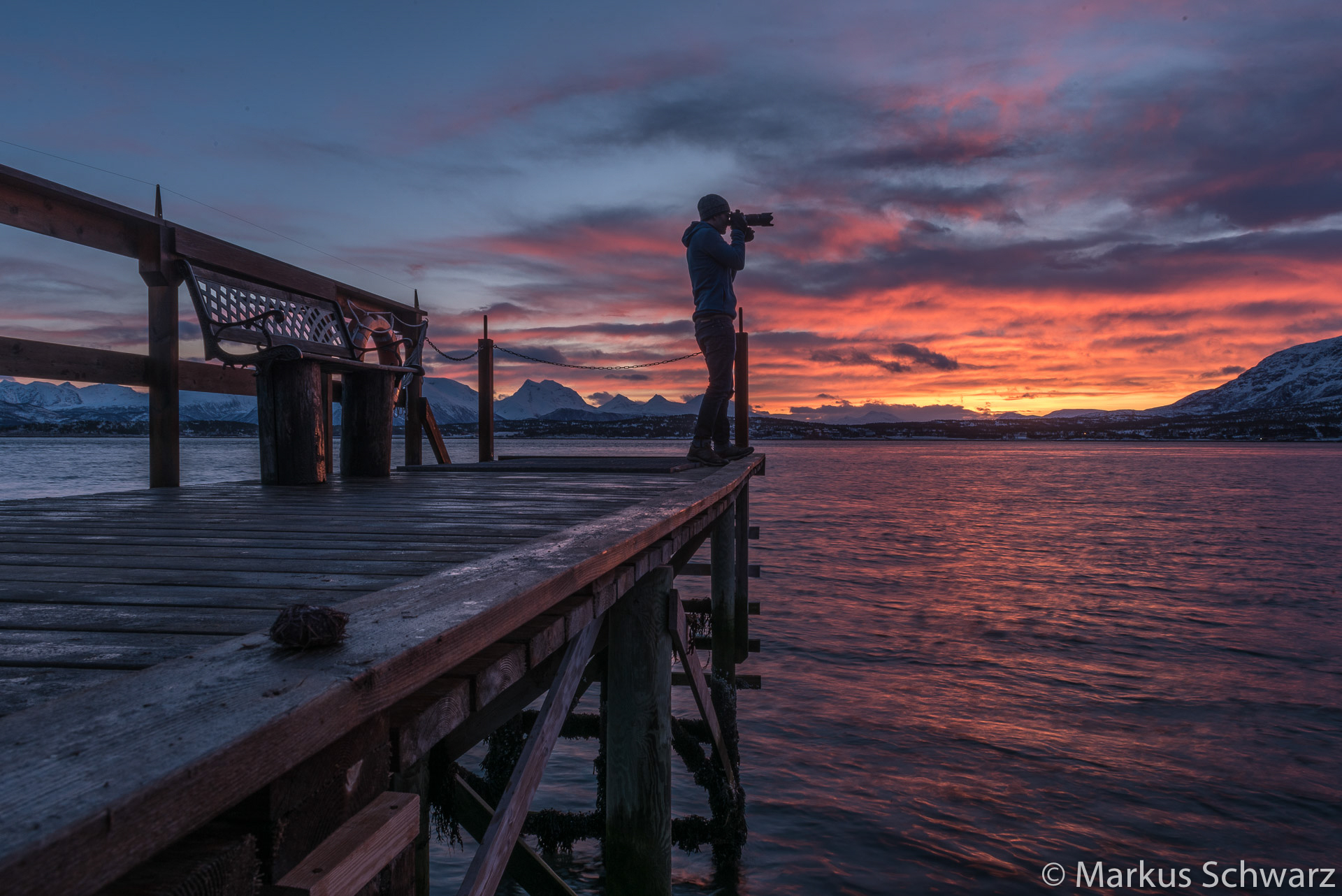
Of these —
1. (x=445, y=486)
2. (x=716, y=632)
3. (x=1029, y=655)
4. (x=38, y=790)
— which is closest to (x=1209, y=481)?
(x=1029, y=655)

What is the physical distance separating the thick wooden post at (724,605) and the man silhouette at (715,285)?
1479 mm

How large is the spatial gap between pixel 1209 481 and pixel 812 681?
2035 inches

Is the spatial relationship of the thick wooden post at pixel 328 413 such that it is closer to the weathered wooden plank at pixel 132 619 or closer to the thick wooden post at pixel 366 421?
the thick wooden post at pixel 366 421

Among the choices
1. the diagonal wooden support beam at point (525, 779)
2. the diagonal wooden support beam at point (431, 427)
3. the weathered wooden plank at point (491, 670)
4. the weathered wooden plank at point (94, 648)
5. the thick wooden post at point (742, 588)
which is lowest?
the thick wooden post at point (742, 588)

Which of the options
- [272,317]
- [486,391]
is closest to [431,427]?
[486,391]

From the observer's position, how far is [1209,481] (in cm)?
4934

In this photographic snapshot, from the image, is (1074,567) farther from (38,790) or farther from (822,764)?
(38,790)

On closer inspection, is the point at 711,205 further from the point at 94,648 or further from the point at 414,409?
the point at 94,648

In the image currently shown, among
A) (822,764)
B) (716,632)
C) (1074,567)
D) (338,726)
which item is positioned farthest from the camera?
(1074,567)

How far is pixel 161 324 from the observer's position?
15.9ft

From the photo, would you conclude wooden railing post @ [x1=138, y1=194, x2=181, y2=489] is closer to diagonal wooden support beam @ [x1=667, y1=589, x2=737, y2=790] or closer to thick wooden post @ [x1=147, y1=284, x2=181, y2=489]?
thick wooden post @ [x1=147, y1=284, x2=181, y2=489]

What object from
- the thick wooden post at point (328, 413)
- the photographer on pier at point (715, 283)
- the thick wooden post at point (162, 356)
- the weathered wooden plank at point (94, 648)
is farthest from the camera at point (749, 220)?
the weathered wooden plank at point (94, 648)

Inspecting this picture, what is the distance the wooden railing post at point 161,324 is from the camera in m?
4.71

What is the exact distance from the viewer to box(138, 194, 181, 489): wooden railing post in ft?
15.4
